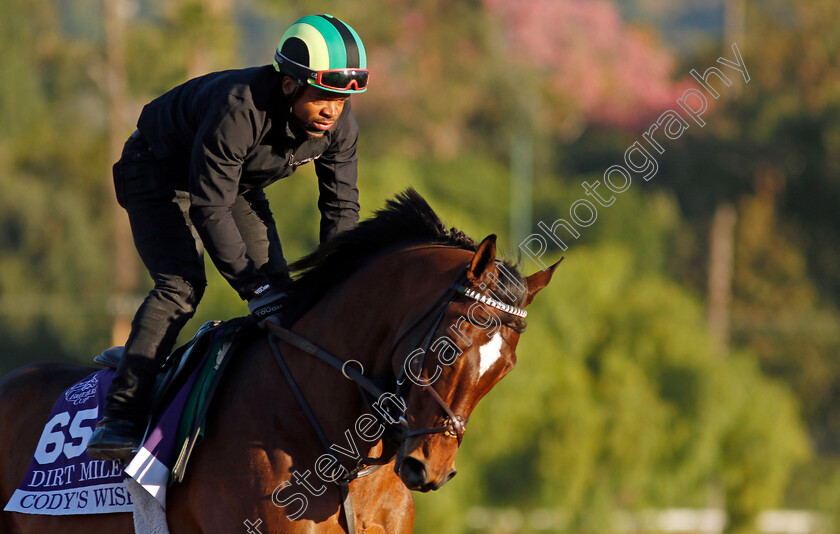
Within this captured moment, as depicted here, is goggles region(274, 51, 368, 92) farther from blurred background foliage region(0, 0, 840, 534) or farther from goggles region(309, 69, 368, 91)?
blurred background foliage region(0, 0, 840, 534)

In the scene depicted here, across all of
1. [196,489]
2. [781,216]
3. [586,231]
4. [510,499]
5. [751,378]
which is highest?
[781,216]

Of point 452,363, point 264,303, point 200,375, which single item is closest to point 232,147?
point 264,303

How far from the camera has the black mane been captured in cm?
498

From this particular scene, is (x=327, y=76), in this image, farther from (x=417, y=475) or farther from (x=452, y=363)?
(x=417, y=475)

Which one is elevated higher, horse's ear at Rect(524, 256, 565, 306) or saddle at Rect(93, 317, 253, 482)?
horse's ear at Rect(524, 256, 565, 306)

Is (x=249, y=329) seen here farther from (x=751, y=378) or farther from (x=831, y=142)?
(x=831, y=142)

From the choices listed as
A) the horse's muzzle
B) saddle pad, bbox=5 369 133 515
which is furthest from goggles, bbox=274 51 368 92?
saddle pad, bbox=5 369 133 515

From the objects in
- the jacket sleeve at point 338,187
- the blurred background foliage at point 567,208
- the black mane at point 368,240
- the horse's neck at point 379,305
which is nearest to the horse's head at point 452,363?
the horse's neck at point 379,305

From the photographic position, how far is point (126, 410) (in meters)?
4.97

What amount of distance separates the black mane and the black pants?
204mm

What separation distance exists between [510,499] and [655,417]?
10.8ft

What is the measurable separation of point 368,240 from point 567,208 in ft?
98.4

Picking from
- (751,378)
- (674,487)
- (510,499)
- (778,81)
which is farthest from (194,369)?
(778,81)

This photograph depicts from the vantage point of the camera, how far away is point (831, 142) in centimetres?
3519
